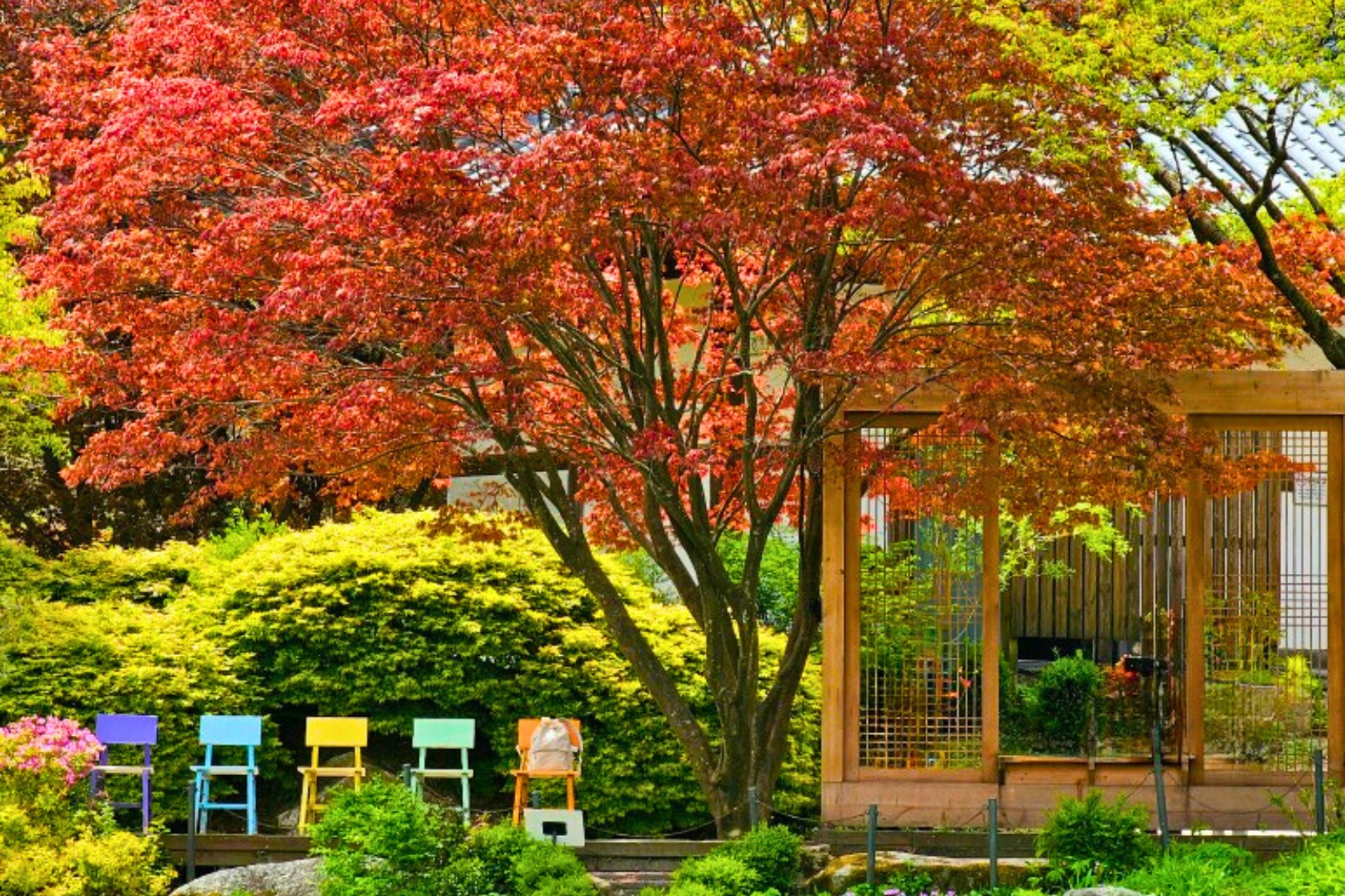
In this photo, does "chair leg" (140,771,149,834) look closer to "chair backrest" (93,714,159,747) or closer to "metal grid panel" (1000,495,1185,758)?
"chair backrest" (93,714,159,747)

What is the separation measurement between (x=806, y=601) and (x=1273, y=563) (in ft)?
9.78

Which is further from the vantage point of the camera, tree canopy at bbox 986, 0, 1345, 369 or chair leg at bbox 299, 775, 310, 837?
chair leg at bbox 299, 775, 310, 837

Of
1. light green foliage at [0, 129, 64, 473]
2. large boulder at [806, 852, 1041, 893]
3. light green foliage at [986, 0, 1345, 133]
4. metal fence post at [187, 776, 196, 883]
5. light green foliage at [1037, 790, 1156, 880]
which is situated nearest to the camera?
light green foliage at [1037, 790, 1156, 880]

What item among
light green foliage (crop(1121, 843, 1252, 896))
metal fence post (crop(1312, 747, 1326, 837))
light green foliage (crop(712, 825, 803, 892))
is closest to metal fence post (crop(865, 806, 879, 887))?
light green foliage (crop(712, 825, 803, 892))

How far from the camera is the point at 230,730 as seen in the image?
490 inches

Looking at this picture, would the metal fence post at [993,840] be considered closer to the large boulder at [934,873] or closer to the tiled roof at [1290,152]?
the large boulder at [934,873]

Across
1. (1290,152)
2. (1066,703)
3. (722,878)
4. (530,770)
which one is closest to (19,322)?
(530,770)

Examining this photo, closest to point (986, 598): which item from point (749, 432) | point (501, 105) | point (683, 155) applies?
point (749, 432)

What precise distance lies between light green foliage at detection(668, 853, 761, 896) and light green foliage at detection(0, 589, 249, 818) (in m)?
4.32

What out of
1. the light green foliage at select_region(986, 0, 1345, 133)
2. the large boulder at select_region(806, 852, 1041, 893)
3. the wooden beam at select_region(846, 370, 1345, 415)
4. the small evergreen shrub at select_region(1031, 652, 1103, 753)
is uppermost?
the light green foliage at select_region(986, 0, 1345, 133)

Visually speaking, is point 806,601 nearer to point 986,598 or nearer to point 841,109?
point 986,598

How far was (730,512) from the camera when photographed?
40.7 feet

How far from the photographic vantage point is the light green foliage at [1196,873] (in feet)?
31.8

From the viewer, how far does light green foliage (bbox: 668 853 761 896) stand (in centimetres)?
996
